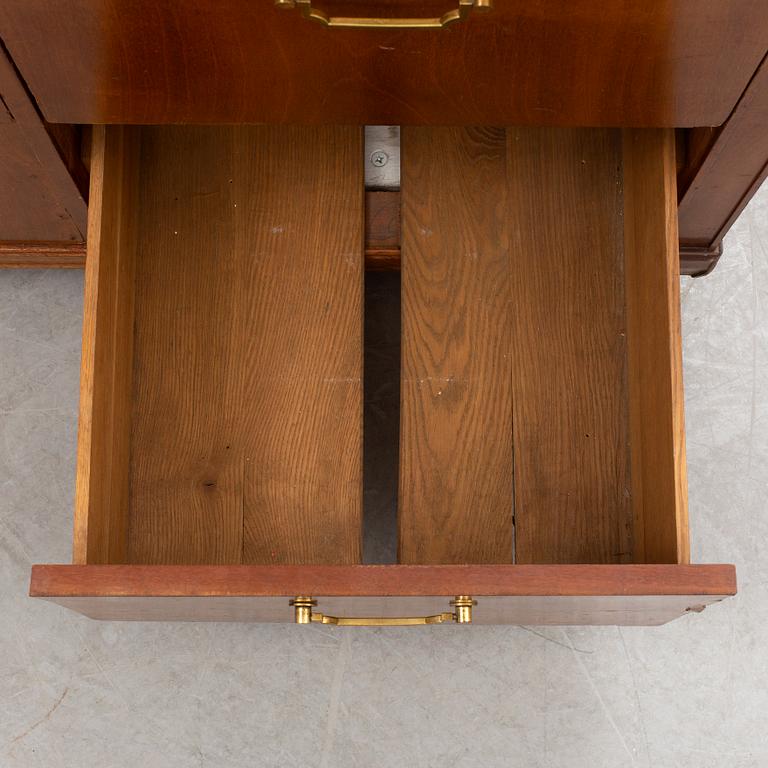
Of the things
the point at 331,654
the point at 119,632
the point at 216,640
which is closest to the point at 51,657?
the point at 119,632

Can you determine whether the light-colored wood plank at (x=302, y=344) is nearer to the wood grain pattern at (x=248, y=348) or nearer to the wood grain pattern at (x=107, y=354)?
the wood grain pattern at (x=248, y=348)

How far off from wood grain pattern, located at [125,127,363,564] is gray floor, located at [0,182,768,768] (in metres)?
0.21

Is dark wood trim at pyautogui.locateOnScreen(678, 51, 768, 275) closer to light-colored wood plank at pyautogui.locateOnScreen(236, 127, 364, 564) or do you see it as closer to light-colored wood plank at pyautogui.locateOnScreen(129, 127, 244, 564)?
light-colored wood plank at pyautogui.locateOnScreen(236, 127, 364, 564)

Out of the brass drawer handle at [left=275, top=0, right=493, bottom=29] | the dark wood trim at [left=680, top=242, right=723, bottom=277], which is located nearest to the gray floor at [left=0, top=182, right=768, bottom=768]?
the dark wood trim at [left=680, top=242, right=723, bottom=277]

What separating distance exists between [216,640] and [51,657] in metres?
0.18

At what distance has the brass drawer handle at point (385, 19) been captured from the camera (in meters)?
A: 0.71

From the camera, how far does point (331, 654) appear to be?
3.91 feet

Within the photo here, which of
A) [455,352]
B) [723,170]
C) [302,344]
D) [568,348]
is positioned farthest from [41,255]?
[723,170]

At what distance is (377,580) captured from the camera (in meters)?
0.77

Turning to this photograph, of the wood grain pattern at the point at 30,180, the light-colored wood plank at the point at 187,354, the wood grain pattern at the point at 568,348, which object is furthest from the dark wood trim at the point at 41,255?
the wood grain pattern at the point at 568,348

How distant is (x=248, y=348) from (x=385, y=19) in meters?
0.43

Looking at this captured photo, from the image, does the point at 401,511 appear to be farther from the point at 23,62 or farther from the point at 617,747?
the point at 23,62

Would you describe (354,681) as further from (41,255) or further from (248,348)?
(41,255)

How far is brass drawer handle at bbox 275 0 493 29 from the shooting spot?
0.71 metres
